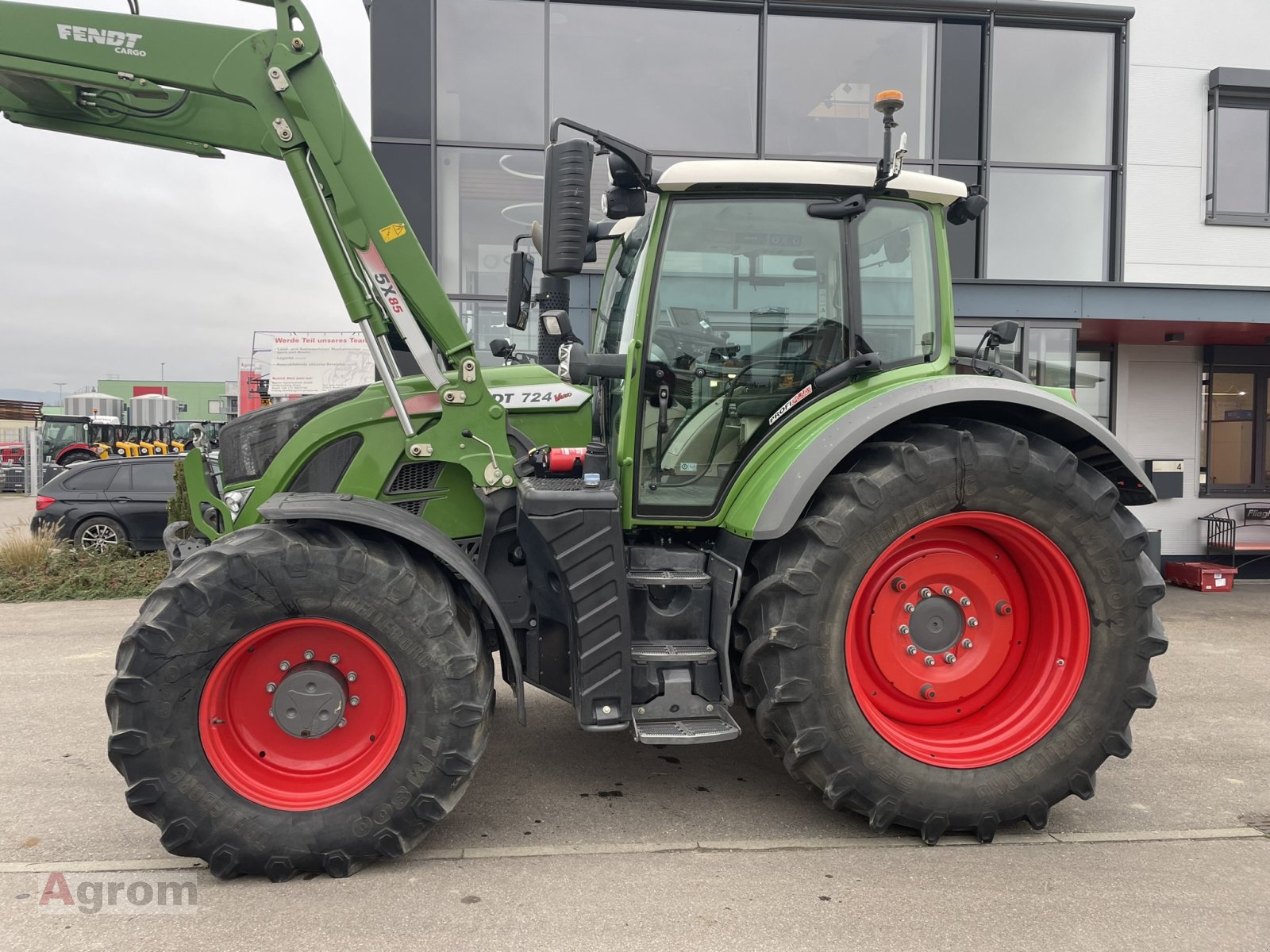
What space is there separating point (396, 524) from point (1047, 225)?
30.7 feet

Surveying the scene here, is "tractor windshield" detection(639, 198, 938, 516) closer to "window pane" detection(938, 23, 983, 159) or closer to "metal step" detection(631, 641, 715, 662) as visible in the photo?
"metal step" detection(631, 641, 715, 662)

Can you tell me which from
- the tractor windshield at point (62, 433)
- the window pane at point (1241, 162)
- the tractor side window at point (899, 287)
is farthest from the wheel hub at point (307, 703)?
the tractor windshield at point (62, 433)

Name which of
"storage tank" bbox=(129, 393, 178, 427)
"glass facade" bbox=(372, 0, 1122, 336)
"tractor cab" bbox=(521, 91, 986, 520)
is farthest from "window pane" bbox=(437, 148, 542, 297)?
"storage tank" bbox=(129, 393, 178, 427)

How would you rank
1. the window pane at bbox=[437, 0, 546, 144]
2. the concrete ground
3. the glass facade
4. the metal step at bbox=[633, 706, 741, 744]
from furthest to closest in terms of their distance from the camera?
the glass facade < the window pane at bbox=[437, 0, 546, 144] < the metal step at bbox=[633, 706, 741, 744] < the concrete ground

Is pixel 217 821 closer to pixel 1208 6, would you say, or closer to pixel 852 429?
pixel 852 429

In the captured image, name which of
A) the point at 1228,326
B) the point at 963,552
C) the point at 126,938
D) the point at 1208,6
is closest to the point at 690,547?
the point at 963,552

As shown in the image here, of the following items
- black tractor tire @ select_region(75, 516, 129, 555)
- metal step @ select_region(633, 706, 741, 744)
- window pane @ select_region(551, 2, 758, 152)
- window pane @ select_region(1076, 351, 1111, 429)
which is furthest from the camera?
black tractor tire @ select_region(75, 516, 129, 555)

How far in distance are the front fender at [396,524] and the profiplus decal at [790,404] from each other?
1.35 meters

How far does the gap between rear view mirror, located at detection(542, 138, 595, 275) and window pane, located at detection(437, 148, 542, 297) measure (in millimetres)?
6618

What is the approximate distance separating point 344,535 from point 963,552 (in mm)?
2394

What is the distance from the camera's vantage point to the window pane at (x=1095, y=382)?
9.59 meters

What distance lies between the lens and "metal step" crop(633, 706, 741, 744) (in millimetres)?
2951

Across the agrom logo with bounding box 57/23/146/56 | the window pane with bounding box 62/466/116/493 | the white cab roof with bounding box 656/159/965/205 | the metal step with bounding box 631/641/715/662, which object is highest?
the agrom logo with bounding box 57/23/146/56

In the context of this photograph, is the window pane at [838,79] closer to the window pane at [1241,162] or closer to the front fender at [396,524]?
the window pane at [1241,162]
